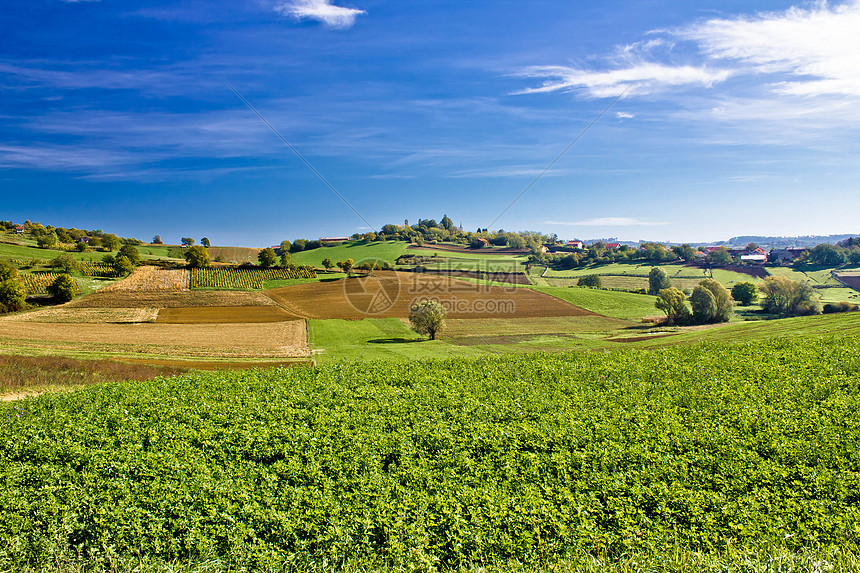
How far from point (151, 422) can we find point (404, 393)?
8.89 metres

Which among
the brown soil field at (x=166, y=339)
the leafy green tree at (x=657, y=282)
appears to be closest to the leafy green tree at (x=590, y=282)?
the leafy green tree at (x=657, y=282)

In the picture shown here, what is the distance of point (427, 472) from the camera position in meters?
11.1

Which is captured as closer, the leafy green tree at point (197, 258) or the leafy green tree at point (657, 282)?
the leafy green tree at point (197, 258)

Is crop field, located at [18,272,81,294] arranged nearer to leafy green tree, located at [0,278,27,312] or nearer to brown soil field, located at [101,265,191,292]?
leafy green tree, located at [0,278,27,312]

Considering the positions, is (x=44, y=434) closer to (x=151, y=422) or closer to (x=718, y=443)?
(x=151, y=422)

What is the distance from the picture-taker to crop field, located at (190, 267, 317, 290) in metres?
90.3

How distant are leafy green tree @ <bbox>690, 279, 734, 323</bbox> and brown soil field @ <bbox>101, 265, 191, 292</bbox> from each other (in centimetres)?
9756

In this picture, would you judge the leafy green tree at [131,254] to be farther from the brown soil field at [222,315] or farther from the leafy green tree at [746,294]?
the leafy green tree at [746,294]

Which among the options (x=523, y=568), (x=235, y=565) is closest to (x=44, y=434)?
(x=235, y=565)

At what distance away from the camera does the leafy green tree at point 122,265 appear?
296 ft

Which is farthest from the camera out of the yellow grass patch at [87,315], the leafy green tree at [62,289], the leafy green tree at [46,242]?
the leafy green tree at [46,242]

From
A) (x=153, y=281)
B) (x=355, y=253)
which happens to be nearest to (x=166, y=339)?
(x=153, y=281)

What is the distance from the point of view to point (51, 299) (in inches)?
2781

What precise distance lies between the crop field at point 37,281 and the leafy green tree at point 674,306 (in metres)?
105
